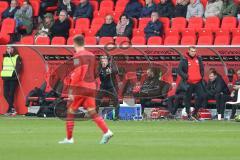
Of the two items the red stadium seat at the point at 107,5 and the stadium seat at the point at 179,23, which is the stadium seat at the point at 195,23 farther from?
the red stadium seat at the point at 107,5

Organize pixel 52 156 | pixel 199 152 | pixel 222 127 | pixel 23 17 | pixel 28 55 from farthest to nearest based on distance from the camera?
1. pixel 23 17
2. pixel 28 55
3. pixel 222 127
4. pixel 199 152
5. pixel 52 156

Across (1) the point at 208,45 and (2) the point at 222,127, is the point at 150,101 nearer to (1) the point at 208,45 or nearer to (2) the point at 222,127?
(1) the point at 208,45

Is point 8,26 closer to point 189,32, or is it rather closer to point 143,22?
point 143,22

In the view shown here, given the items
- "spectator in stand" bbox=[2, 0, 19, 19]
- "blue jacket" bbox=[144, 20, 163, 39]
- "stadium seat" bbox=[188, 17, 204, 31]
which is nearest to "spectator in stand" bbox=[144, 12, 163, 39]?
"blue jacket" bbox=[144, 20, 163, 39]

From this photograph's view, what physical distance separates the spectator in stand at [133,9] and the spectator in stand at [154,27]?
5.87 ft

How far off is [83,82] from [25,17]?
1630 cm

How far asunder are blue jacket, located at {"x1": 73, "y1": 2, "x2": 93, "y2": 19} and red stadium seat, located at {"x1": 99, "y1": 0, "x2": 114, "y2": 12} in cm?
48

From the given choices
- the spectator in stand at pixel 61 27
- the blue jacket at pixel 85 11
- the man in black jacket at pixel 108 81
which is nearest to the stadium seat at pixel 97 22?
the blue jacket at pixel 85 11

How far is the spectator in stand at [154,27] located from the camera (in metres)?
29.5

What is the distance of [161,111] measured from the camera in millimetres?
27781

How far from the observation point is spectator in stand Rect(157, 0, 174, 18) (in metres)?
30.7

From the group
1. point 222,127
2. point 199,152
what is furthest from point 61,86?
point 199,152

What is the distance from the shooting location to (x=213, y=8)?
2980cm

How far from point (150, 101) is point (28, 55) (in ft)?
15.8
